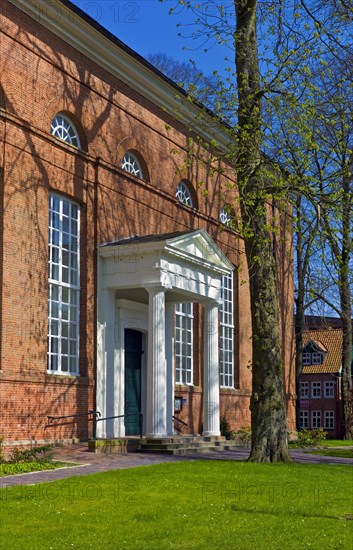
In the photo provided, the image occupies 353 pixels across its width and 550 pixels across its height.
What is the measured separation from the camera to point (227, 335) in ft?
96.3

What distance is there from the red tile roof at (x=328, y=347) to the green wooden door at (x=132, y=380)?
39.5m

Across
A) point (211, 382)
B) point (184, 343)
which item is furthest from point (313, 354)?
point (211, 382)

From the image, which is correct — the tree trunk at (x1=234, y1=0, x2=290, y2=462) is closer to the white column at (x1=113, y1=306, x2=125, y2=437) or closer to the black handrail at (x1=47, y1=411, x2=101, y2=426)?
the black handrail at (x1=47, y1=411, x2=101, y2=426)

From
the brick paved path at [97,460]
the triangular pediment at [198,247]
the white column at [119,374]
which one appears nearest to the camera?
the brick paved path at [97,460]

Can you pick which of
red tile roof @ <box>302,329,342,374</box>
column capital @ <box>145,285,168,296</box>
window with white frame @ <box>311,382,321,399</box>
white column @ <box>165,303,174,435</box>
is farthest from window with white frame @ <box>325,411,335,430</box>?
column capital @ <box>145,285,168,296</box>

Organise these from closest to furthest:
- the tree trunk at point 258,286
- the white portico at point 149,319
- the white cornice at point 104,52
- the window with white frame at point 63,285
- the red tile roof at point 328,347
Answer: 1. the tree trunk at point 258,286
2. the white cornice at point 104,52
3. the window with white frame at point 63,285
4. the white portico at point 149,319
5. the red tile roof at point 328,347

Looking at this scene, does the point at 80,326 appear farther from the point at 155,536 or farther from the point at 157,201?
the point at 155,536

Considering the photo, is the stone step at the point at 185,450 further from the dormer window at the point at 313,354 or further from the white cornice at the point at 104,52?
the dormer window at the point at 313,354

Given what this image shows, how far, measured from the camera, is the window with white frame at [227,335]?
94.8ft

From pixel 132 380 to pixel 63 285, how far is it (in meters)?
4.36

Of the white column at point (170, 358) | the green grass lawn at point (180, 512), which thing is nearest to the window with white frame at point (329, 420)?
the white column at point (170, 358)

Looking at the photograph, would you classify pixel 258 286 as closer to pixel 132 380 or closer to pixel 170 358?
pixel 132 380

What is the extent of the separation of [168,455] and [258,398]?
2938mm

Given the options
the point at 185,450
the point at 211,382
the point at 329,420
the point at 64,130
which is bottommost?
the point at 329,420
